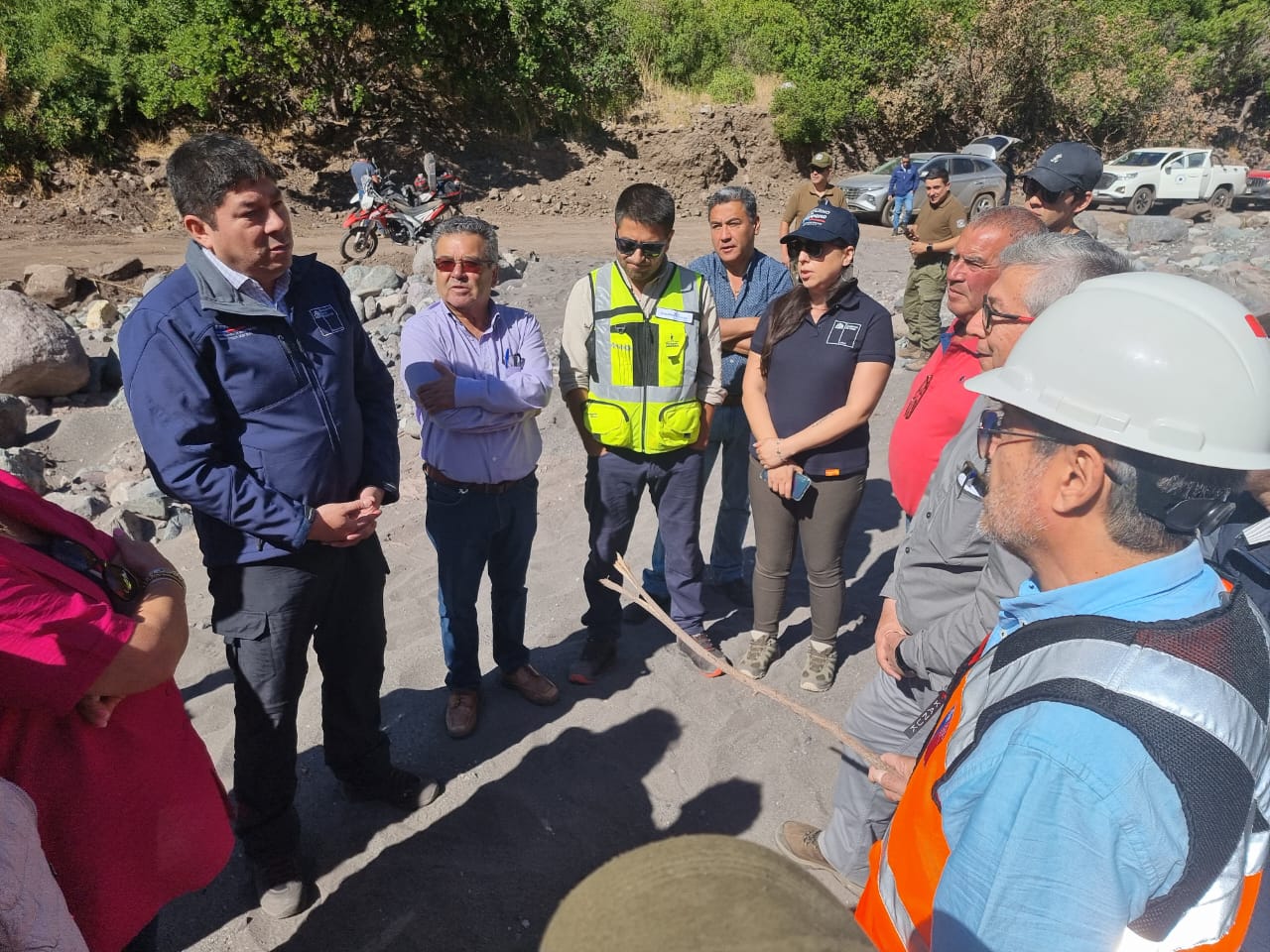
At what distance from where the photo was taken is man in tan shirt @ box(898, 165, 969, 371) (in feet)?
23.6

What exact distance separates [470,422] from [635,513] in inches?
35.2

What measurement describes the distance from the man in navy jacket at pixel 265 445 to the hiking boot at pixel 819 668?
1.93 meters

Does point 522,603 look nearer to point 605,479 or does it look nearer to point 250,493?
point 605,479

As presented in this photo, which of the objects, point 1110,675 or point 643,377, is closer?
point 1110,675

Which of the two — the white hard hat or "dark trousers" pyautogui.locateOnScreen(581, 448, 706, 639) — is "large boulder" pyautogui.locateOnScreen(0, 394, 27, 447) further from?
the white hard hat

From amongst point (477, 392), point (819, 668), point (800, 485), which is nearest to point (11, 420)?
point (477, 392)

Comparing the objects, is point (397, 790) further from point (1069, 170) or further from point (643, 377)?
point (1069, 170)

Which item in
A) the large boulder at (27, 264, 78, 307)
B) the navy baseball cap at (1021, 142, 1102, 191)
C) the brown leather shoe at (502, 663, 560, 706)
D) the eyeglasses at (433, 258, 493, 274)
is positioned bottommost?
the brown leather shoe at (502, 663, 560, 706)

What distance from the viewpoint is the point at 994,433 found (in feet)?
4.42

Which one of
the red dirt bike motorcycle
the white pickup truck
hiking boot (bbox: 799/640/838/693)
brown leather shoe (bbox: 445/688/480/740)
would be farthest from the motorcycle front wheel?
the white pickup truck

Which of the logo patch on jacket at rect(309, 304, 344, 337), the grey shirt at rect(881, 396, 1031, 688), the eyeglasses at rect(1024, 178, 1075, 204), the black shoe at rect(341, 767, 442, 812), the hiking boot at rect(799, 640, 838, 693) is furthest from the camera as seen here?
the eyeglasses at rect(1024, 178, 1075, 204)

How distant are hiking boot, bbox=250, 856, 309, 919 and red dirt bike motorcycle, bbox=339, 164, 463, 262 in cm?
1103

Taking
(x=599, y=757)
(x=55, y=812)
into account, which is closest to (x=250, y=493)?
(x=55, y=812)

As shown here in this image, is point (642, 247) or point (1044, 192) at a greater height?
point (1044, 192)
